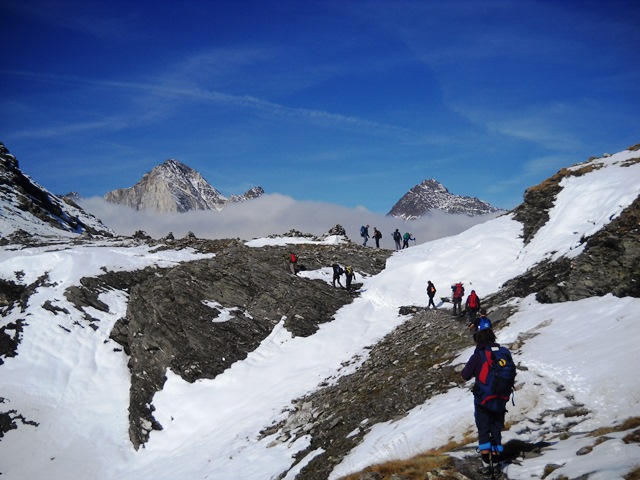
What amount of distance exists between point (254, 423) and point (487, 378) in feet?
62.2

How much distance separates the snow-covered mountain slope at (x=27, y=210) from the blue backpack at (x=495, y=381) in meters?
81.0

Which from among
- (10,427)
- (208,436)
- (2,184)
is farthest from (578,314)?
(2,184)

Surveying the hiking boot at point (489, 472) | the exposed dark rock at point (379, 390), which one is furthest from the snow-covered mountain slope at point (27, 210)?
the hiking boot at point (489, 472)

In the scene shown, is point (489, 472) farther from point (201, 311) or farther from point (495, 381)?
point (201, 311)

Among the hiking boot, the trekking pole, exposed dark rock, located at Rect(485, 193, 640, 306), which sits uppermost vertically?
exposed dark rock, located at Rect(485, 193, 640, 306)

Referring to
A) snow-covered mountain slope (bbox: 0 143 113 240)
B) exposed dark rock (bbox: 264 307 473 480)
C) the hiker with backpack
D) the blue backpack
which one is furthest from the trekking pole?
snow-covered mountain slope (bbox: 0 143 113 240)

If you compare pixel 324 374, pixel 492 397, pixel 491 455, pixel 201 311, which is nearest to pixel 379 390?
pixel 324 374

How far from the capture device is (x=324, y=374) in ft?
94.5

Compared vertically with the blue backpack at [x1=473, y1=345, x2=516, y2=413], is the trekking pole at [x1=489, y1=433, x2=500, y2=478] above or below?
below

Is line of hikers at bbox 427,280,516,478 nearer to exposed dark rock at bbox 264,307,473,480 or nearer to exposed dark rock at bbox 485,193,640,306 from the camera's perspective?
exposed dark rock at bbox 264,307,473,480

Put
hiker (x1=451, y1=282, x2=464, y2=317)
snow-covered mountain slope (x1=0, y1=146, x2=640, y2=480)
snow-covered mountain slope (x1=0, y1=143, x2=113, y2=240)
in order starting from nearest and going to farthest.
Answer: snow-covered mountain slope (x1=0, y1=146, x2=640, y2=480), hiker (x1=451, y1=282, x2=464, y2=317), snow-covered mountain slope (x1=0, y1=143, x2=113, y2=240)

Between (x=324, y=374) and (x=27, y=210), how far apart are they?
85.8m

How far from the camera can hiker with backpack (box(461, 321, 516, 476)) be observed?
9570 mm

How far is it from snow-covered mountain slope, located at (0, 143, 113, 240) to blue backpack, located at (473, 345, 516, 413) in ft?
266
